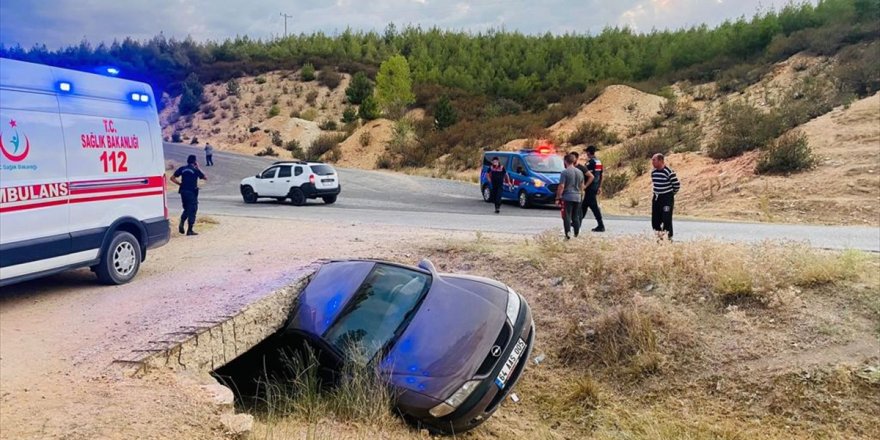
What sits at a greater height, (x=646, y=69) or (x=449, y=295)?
(x=646, y=69)

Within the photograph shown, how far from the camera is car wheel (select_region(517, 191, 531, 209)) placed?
1867 cm

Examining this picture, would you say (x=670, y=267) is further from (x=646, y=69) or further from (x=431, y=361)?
(x=646, y=69)

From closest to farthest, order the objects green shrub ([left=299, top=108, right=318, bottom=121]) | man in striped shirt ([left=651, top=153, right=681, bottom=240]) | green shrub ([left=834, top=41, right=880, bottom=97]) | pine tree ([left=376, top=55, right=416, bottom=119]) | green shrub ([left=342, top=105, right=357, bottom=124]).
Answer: man in striped shirt ([left=651, top=153, right=681, bottom=240]), green shrub ([left=834, top=41, right=880, bottom=97]), pine tree ([left=376, top=55, right=416, bottom=119]), green shrub ([left=342, top=105, right=357, bottom=124]), green shrub ([left=299, top=108, right=318, bottom=121])

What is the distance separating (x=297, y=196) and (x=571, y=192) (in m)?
12.7

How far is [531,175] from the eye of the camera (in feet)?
61.0

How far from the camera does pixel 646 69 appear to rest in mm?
49250

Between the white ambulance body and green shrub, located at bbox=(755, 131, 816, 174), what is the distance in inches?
711

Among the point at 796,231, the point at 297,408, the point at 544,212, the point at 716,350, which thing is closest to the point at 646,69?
the point at 544,212

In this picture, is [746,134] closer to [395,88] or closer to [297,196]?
[297,196]

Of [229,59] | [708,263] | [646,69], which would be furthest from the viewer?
[229,59]

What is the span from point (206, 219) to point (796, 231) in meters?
13.5

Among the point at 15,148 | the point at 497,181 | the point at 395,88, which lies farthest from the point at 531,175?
the point at 395,88

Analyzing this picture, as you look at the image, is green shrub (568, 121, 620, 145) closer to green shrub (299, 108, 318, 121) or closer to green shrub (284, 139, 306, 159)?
green shrub (284, 139, 306, 159)

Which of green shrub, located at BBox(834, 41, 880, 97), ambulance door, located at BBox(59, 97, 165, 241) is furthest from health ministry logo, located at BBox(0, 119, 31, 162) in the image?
green shrub, located at BBox(834, 41, 880, 97)
